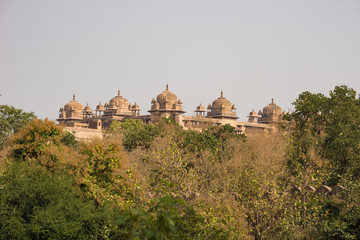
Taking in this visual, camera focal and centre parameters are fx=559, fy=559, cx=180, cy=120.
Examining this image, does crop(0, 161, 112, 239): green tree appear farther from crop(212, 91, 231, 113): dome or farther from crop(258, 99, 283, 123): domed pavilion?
crop(258, 99, 283, 123): domed pavilion

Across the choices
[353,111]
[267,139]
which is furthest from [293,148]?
[267,139]

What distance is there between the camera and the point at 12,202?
17922 millimetres

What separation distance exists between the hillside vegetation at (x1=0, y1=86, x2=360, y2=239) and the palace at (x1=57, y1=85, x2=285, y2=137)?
50.1 m

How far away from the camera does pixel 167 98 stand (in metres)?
79.9

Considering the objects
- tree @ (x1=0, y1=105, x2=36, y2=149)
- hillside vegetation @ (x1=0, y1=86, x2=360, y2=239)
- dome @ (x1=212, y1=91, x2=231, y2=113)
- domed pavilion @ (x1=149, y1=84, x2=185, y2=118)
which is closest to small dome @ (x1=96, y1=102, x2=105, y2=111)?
domed pavilion @ (x1=149, y1=84, x2=185, y2=118)

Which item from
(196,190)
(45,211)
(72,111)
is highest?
(72,111)

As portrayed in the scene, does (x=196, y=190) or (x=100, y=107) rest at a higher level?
(x=100, y=107)

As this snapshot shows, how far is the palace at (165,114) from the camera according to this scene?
259 feet

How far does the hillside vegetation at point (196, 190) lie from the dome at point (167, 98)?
177ft

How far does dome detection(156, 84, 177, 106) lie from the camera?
79.8 m

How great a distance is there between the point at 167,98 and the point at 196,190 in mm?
59294

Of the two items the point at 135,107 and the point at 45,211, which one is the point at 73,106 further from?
the point at 45,211

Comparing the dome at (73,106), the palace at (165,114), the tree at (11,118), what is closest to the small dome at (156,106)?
the palace at (165,114)

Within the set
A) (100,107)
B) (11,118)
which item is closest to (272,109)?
(100,107)
